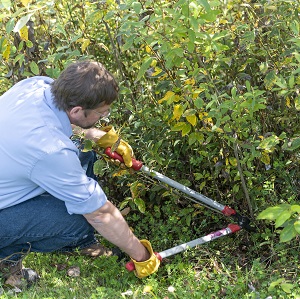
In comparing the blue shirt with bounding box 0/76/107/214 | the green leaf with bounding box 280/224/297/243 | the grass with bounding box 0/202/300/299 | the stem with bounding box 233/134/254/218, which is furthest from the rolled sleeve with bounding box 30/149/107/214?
the green leaf with bounding box 280/224/297/243

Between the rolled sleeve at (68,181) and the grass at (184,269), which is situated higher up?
the rolled sleeve at (68,181)

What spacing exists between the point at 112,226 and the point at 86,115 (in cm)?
57

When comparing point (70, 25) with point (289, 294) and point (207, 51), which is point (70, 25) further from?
point (289, 294)

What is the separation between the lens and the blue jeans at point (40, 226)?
322 centimetres

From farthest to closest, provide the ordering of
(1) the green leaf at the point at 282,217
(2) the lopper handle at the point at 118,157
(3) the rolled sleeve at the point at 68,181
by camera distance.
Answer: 1. (2) the lopper handle at the point at 118,157
2. (3) the rolled sleeve at the point at 68,181
3. (1) the green leaf at the point at 282,217

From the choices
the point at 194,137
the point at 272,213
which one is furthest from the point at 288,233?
the point at 194,137

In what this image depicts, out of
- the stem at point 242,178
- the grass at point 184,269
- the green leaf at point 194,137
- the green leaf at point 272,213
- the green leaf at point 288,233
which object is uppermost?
the green leaf at point 272,213

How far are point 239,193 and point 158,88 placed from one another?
866mm

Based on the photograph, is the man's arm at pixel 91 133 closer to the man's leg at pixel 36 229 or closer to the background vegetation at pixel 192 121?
the background vegetation at pixel 192 121

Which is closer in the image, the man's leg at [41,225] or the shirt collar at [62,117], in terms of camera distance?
the shirt collar at [62,117]

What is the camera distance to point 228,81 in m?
3.56

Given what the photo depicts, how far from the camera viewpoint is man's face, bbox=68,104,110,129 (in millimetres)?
3068

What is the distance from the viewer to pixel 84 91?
9.89 ft

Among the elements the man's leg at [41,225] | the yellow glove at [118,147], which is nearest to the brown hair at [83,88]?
the yellow glove at [118,147]
